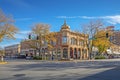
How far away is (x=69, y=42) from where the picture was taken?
77062 mm

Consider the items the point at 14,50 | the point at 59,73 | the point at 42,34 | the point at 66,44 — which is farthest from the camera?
the point at 14,50

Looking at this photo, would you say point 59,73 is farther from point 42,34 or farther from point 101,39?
point 101,39

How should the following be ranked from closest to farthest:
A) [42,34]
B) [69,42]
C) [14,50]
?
[42,34] → [69,42] → [14,50]

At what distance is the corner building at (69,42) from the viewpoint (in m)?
76.6

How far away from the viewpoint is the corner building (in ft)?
251

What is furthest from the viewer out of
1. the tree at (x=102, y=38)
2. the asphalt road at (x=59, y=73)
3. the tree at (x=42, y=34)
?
the tree at (x=102, y=38)

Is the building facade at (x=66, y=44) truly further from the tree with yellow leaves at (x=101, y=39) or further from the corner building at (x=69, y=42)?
the tree with yellow leaves at (x=101, y=39)

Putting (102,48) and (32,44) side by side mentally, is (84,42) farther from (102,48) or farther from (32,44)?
(32,44)

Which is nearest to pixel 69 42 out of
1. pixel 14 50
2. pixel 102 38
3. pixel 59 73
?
pixel 102 38

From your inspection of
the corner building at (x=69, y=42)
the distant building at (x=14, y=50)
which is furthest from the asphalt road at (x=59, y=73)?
the distant building at (x=14, y=50)

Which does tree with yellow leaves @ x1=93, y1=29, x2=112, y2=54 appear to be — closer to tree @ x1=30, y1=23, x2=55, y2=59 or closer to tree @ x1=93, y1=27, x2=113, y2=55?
tree @ x1=93, y1=27, x2=113, y2=55

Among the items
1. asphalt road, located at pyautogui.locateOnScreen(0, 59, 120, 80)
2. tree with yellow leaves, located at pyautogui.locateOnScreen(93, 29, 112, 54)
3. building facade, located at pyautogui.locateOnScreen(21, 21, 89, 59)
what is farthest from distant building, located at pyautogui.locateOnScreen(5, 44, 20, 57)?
asphalt road, located at pyautogui.locateOnScreen(0, 59, 120, 80)

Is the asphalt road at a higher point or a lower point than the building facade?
lower

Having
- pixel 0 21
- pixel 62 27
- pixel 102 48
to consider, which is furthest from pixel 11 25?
pixel 102 48
